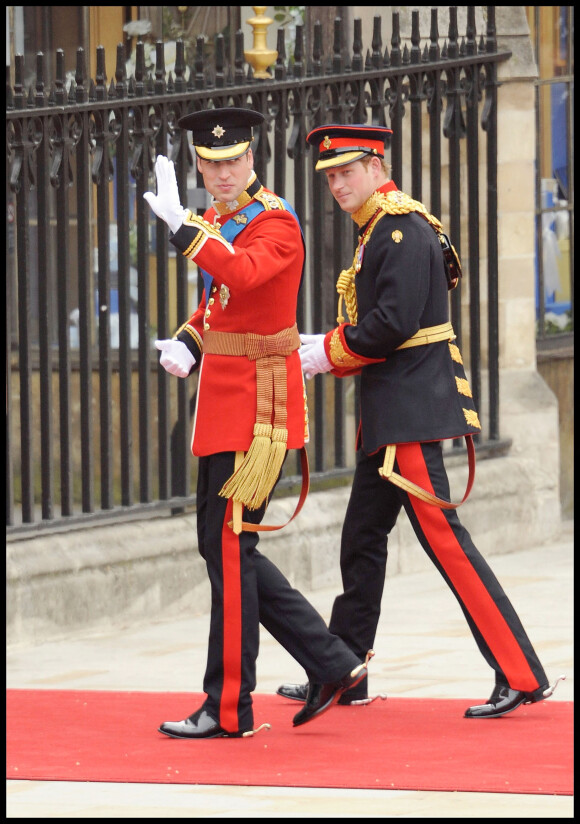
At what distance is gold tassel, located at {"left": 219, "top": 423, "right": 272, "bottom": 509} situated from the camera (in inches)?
239

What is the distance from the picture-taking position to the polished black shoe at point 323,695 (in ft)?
20.3

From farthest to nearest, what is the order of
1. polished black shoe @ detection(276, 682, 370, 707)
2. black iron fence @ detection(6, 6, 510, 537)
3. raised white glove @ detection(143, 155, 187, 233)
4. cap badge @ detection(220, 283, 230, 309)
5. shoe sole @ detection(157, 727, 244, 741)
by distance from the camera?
black iron fence @ detection(6, 6, 510, 537), polished black shoe @ detection(276, 682, 370, 707), cap badge @ detection(220, 283, 230, 309), shoe sole @ detection(157, 727, 244, 741), raised white glove @ detection(143, 155, 187, 233)

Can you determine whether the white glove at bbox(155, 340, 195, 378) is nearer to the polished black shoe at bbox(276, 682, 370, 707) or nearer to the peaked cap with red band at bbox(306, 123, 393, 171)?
the peaked cap with red band at bbox(306, 123, 393, 171)

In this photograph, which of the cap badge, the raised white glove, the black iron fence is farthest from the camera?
the black iron fence

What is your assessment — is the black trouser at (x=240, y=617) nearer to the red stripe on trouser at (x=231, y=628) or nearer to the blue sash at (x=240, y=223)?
the red stripe on trouser at (x=231, y=628)

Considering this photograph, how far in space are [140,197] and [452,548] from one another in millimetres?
2666

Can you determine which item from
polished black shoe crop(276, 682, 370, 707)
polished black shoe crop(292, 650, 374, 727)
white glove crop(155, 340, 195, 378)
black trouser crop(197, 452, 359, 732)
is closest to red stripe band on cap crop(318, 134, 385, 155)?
white glove crop(155, 340, 195, 378)

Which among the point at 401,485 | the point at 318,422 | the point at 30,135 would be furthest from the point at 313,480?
the point at 401,485

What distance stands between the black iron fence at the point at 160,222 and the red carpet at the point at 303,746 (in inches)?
59.9

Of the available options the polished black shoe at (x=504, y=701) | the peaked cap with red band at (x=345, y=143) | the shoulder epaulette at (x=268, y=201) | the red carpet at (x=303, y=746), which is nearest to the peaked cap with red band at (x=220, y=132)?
the shoulder epaulette at (x=268, y=201)

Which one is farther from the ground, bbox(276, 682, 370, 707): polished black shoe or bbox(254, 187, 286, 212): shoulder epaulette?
bbox(254, 187, 286, 212): shoulder epaulette

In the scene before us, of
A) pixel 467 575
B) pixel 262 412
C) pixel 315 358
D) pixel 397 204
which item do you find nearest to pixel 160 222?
pixel 315 358

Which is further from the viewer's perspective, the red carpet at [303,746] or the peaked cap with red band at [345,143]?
the peaked cap with red band at [345,143]

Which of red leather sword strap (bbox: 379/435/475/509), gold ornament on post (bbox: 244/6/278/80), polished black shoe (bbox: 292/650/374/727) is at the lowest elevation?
polished black shoe (bbox: 292/650/374/727)
